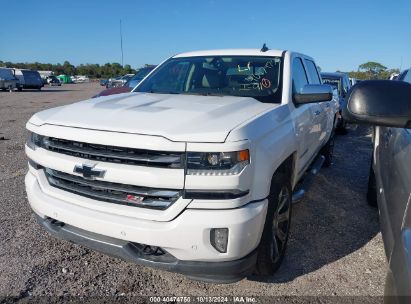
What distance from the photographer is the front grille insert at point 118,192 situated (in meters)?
2.35

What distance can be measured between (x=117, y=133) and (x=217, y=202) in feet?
2.52

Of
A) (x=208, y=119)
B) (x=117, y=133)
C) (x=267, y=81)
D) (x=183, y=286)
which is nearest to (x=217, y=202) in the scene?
(x=208, y=119)

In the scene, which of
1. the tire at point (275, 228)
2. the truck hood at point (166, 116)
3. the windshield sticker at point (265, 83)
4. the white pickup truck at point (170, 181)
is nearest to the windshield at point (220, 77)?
the windshield sticker at point (265, 83)

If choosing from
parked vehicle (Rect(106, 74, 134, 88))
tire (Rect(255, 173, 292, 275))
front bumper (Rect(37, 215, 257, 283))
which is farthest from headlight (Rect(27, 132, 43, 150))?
parked vehicle (Rect(106, 74, 134, 88))

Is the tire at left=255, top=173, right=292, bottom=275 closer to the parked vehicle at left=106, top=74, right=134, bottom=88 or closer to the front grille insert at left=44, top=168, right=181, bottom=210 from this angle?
the front grille insert at left=44, top=168, right=181, bottom=210

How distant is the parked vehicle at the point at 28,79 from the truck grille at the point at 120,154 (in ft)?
123

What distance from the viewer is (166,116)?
2641 mm

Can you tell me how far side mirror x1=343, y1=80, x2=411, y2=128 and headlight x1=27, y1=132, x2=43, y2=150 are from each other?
2227 millimetres

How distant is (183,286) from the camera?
116 inches

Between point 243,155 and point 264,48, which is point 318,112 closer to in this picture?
point 264,48

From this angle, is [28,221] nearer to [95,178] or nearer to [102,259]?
[102,259]

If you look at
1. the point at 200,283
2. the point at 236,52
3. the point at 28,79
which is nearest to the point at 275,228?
the point at 200,283

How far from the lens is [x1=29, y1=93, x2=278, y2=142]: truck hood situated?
2344mm

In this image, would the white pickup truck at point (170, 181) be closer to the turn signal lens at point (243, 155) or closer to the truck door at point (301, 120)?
the turn signal lens at point (243, 155)
